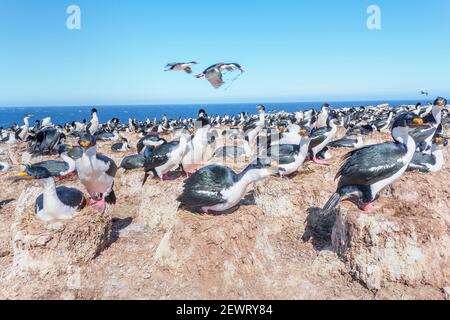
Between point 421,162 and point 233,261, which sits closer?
point 233,261

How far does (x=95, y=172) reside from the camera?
8.46 meters

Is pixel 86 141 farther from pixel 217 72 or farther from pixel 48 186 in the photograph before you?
pixel 217 72

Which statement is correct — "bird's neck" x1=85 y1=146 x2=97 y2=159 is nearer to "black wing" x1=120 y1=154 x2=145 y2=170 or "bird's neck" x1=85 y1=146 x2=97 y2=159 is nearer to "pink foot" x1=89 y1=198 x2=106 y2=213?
"pink foot" x1=89 y1=198 x2=106 y2=213

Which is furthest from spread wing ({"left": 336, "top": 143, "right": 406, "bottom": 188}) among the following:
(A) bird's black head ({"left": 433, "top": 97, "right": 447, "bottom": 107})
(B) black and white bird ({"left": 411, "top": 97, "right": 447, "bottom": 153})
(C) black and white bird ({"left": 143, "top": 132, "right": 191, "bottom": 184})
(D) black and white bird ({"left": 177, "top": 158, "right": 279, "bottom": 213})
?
(A) bird's black head ({"left": 433, "top": 97, "right": 447, "bottom": 107})

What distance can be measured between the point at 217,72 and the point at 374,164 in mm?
5607

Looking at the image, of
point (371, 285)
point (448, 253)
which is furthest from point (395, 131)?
point (371, 285)

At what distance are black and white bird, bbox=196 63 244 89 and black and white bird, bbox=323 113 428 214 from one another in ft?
16.0

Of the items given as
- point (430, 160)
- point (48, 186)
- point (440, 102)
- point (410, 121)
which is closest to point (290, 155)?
point (410, 121)

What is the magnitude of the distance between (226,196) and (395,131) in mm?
3603

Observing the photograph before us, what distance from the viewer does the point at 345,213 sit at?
702 cm

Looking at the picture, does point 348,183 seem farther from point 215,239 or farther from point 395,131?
point 215,239

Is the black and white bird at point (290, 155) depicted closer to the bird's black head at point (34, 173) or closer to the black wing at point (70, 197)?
the black wing at point (70, 197)

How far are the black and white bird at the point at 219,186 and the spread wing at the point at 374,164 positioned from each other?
150 cm

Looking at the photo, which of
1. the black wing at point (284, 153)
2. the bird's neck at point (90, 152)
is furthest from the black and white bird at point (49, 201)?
the black wing at point (284, 153)
